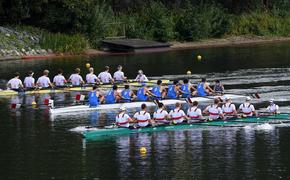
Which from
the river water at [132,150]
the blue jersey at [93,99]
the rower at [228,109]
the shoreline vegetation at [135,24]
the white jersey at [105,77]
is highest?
the shoreline vegetation at [135,24]

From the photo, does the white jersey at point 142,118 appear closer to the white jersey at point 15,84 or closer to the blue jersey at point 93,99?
the blue jersey at point 93,99

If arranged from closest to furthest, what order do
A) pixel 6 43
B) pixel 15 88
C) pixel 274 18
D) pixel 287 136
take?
pixel 287 136
pixel 15 88
pixel 6 43
pixel 274 18

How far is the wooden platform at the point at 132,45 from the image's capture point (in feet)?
190

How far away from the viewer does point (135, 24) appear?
62.7 m

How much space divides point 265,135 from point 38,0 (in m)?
31.7

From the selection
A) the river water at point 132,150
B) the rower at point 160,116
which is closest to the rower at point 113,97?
the river water at point 132,150

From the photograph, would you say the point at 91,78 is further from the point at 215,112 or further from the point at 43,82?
the point at 215,112

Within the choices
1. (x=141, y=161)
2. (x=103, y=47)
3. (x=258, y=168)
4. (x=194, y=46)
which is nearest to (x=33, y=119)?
(x=141, y=161)

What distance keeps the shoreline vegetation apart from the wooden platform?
0.82 meters

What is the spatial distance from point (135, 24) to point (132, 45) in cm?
515

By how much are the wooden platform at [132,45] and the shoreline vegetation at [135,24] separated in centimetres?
82

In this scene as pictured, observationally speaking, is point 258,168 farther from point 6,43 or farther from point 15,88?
point 6,43

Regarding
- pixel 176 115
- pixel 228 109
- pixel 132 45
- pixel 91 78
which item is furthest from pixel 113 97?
pixel 132 45

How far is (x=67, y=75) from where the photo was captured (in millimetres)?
45844
